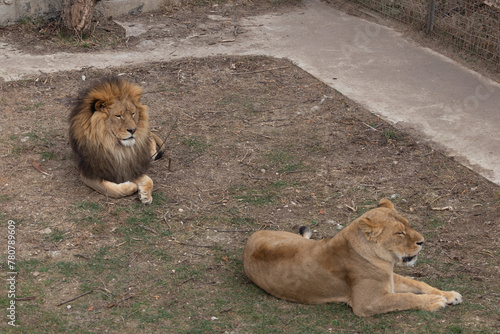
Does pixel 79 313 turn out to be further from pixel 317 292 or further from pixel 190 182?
pixel 190 182

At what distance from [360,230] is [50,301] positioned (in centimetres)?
206

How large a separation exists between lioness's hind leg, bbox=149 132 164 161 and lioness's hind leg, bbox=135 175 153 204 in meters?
0.56

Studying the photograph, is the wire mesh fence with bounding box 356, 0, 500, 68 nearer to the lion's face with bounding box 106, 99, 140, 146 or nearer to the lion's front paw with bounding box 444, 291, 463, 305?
the lion's front paw with bounding box 444, 291, 463, 305

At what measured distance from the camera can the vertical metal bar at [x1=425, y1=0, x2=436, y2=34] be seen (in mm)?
9156

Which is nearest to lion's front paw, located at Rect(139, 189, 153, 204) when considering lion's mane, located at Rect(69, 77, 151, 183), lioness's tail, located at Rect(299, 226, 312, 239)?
lion's mane, located at Rect(69, 77, 151, 183)

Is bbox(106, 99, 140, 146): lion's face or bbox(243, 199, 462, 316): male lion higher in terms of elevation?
bbox(106, 99, 140, 146): lion's face

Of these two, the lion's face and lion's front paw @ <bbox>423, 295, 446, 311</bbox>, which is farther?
the lion's face

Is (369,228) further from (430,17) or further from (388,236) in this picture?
(430,17)

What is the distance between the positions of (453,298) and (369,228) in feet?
2.43

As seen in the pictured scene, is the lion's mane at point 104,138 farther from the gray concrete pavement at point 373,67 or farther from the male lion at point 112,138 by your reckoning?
the gray concrete pavement at point 373,67

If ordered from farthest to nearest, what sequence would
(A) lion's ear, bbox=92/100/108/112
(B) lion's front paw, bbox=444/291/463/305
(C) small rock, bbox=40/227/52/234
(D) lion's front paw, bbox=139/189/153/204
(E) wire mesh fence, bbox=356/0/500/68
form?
1. (E) wire mesh fence, bbox=356/0/500/68
2. (D) lion's front paw, bbox=139/189/153/204
3. (A) lion's ear, bbox=92/100/108/112
4. (C) small rock, bbox=40/227/52/234
5. (B) lion's front paw, bbox=444/291/463/305

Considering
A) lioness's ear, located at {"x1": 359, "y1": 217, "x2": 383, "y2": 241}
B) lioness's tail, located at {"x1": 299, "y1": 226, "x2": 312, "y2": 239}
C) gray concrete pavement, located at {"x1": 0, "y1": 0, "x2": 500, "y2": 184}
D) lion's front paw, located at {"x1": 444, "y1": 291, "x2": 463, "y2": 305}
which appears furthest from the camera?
gray concrete pavement, located at {"x1": 0, "y1": 0, "x2": 500, "y2": 184}

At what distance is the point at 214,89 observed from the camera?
26.3ft

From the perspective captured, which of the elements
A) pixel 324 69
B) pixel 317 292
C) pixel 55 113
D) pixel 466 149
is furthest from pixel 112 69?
pixel 317 292
